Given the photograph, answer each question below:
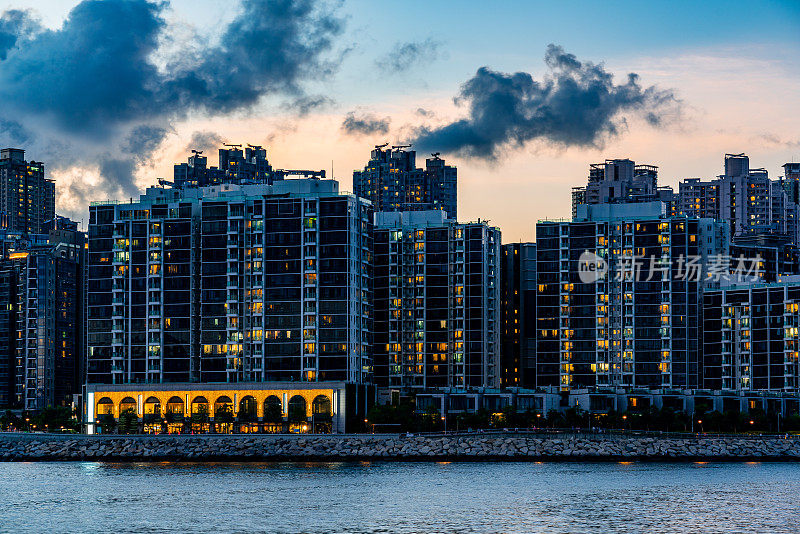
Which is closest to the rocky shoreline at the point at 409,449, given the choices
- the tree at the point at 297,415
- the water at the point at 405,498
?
the water at the point at 405,498

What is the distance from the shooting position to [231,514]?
343 feet

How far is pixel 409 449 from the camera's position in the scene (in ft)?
561

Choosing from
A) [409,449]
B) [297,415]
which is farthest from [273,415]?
[409,449]

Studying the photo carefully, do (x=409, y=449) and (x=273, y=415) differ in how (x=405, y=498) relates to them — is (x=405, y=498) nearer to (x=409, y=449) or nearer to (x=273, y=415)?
(x=409, y=449)

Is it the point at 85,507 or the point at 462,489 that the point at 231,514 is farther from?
the point at 462,489

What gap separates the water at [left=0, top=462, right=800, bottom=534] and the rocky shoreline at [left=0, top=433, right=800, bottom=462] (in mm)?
9140

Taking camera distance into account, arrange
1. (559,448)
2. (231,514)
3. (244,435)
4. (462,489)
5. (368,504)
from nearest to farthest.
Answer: (231,514) → (368,504) → (462,489) → (559,448) → (244,435)

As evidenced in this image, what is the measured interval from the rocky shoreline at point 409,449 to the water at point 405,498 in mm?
9140

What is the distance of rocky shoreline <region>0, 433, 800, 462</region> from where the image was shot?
555 feet

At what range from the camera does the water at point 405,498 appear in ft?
321

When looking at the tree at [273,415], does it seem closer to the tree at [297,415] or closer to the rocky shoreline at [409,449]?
the tree at [297,415]

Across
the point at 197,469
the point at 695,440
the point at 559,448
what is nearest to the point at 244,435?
the point at 197,469

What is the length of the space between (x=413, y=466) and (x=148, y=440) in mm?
43950

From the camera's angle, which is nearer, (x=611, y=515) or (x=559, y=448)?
(x=611, y=515)
